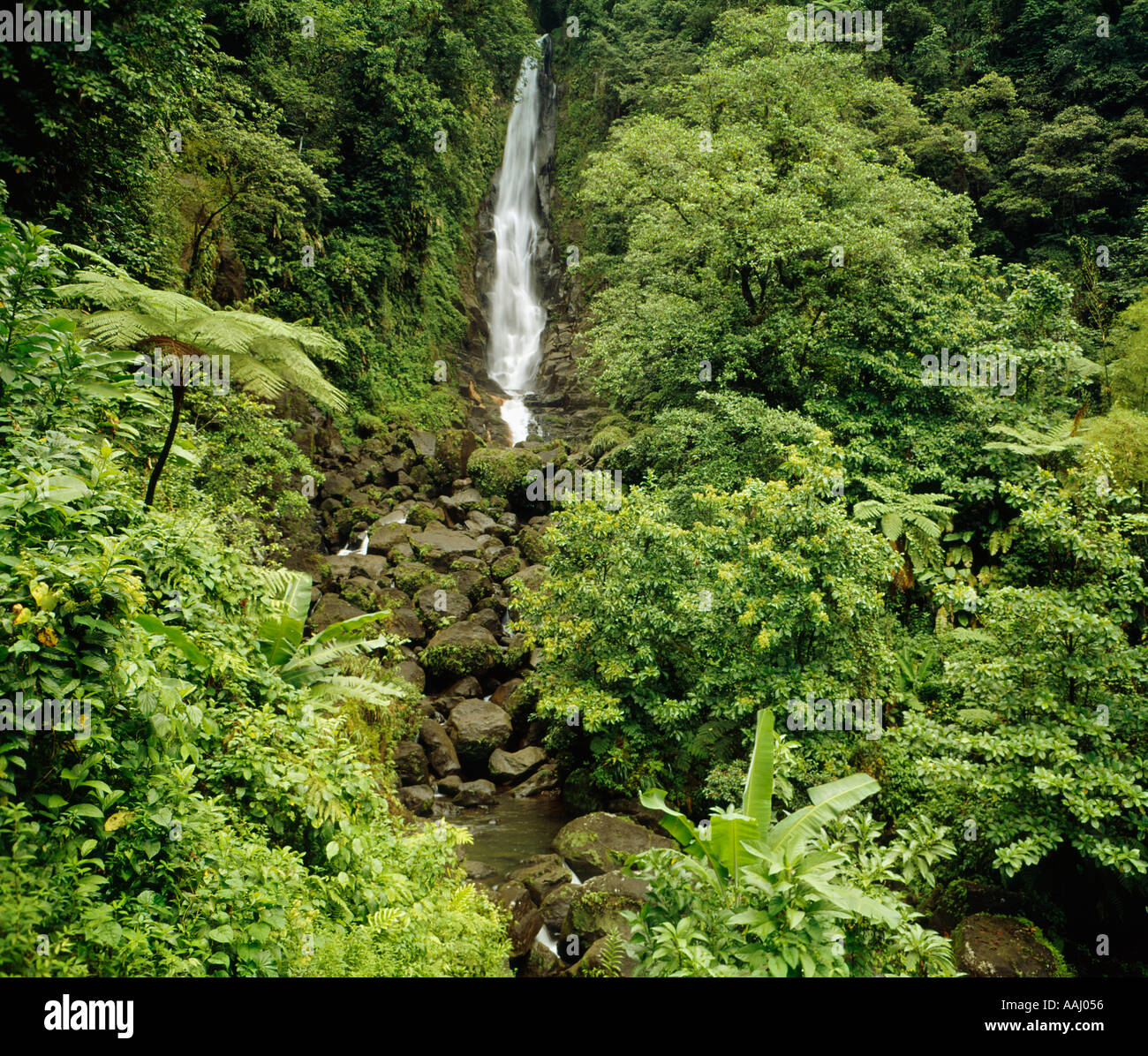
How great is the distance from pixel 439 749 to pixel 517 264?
26765 mm

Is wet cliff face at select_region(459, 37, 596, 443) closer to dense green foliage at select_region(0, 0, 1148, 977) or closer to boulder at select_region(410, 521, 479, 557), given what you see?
dense green foliage at select_region(0, 0, 1148, 977)

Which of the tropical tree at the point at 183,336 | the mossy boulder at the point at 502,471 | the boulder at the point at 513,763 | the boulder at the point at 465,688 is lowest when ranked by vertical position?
the boulder at the point at 513,763

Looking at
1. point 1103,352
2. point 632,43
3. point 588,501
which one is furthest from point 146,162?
point 632,43

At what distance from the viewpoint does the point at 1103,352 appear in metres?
15.8

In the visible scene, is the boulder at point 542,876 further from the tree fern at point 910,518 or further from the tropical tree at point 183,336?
the tree fern at point 910,518

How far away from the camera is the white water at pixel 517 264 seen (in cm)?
3048

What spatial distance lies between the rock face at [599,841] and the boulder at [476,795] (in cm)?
246

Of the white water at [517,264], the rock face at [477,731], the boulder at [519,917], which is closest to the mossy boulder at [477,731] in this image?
the rock face at [477,731]

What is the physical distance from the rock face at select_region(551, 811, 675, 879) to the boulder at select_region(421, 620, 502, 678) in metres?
5.00

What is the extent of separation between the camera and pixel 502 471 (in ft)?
67.8

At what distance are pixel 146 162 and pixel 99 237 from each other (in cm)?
154

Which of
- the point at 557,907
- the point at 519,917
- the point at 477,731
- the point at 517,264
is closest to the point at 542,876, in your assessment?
the point at 557,907

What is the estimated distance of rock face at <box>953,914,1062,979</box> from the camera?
21.4 feet

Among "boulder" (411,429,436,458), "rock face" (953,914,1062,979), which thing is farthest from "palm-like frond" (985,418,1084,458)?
"boulder" (411,429,436,458)
